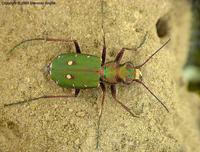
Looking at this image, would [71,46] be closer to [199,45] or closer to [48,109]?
[48,109]

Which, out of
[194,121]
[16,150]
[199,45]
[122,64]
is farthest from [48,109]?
[199,45]

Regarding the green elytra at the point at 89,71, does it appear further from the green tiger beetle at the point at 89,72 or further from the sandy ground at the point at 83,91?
the sandy ground at the point at 83,91

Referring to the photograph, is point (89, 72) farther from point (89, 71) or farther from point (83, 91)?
point (83, 91)

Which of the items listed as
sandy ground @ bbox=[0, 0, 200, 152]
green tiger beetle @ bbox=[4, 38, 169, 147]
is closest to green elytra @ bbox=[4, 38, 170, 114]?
green tiger beetle @ bbox=[4, 38, 169, 147]

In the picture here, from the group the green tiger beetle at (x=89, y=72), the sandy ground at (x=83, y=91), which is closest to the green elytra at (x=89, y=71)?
the green tiger beetle at (x=89, y=72)

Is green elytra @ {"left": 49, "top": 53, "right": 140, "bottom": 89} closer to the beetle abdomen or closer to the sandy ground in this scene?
the beetle abdomen
